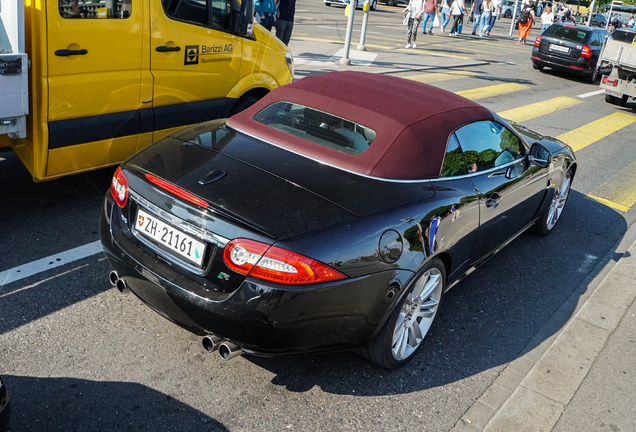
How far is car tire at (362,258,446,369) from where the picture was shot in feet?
11.1

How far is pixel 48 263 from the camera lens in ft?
14.3

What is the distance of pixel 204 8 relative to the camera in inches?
223

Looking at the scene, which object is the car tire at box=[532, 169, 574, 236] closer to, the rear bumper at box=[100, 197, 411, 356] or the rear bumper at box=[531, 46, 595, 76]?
the rear bumper at box=[100, 197, 411, 356]

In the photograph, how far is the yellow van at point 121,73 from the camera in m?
4.47

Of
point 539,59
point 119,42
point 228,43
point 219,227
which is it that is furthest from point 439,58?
point 219,227

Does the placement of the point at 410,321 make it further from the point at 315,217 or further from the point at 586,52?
the point at 586,52

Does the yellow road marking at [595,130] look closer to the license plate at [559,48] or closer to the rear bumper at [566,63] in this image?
the rear bumper at [566,63]

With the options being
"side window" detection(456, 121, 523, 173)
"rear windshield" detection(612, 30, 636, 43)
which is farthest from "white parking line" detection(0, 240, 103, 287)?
"rear windshield" detection(612, 30, 636, 43)

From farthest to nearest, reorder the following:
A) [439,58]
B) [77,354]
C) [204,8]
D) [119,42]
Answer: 1. [439,58]
2. [204,8]
3. [119,42]
4. [77,354]

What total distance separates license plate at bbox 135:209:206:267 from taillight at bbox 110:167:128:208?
176mm

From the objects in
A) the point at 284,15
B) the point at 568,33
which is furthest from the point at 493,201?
the point at 568,33

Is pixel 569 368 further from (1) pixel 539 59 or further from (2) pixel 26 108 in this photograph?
(1) pixel 539 59

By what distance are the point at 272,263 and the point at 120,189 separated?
45.4 inches

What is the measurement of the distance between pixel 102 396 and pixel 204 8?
Result: 383 cm
